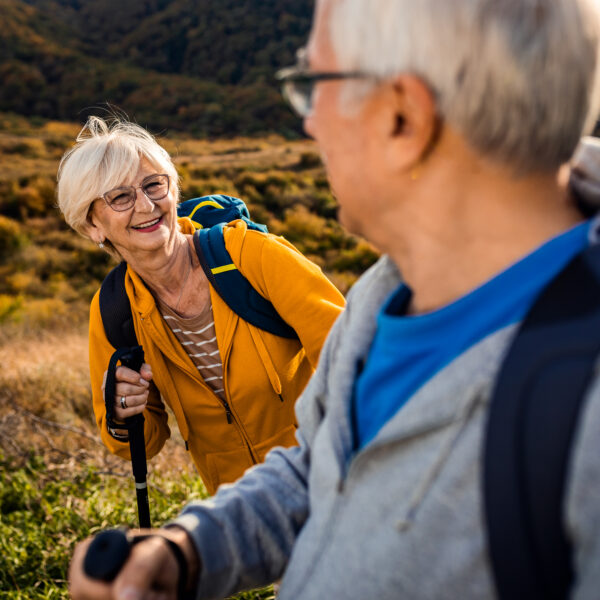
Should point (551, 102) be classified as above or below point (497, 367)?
above

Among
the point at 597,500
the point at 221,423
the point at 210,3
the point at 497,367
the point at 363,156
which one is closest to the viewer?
the point at 597,500

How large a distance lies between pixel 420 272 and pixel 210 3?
64514 mm

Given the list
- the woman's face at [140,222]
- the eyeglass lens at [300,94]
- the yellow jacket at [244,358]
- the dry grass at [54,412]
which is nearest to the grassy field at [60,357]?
the dry grass at [54,412]

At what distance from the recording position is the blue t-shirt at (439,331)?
0.89 metres

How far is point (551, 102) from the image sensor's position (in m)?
0.87

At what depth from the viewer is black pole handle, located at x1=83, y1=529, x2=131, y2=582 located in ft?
3.35

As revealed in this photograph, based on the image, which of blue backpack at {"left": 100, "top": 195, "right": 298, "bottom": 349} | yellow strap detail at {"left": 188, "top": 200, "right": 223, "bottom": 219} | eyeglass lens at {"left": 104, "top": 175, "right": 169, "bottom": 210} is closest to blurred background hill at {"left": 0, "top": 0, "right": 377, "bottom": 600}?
yellow strap detail at {"left": 188, "top": 200, "right": 223, "bottom": 219}

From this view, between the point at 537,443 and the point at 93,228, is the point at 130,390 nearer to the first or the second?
the point at 93,228

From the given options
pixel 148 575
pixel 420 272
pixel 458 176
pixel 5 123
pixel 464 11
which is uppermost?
pixel 464 11

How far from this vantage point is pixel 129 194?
8.20 feet

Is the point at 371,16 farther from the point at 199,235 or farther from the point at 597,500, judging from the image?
the point at 199,235

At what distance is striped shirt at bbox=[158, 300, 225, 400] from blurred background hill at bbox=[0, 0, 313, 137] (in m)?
34.0

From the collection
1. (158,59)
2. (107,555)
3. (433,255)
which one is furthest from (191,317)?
(158,59)

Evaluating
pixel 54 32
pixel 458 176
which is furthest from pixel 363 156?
pixel 54 32
